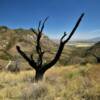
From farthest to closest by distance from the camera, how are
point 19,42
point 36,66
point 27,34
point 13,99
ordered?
point 27,34 → point 19,42 → point 36,66 → point 13,99

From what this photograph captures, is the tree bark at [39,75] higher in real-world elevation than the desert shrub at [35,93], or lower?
higher

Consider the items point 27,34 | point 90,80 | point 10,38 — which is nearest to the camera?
point 90,80

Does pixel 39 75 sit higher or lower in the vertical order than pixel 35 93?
higher

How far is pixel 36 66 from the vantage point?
14906 mm

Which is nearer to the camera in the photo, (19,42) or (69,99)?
(69,99)

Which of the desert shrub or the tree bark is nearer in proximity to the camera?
the desert shrub

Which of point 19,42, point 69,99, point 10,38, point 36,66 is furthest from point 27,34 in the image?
point 69,99

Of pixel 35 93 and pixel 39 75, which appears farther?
pixel 39 75

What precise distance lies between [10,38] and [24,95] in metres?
72.7

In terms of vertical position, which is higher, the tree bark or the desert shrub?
the tree bark

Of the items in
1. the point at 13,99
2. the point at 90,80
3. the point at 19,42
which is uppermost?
the point at 19,42

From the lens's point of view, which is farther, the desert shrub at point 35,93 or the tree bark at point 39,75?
the tree bark at point 39,75

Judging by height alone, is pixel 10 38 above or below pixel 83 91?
above

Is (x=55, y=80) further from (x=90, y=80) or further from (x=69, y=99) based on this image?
(x=69, y=99)
